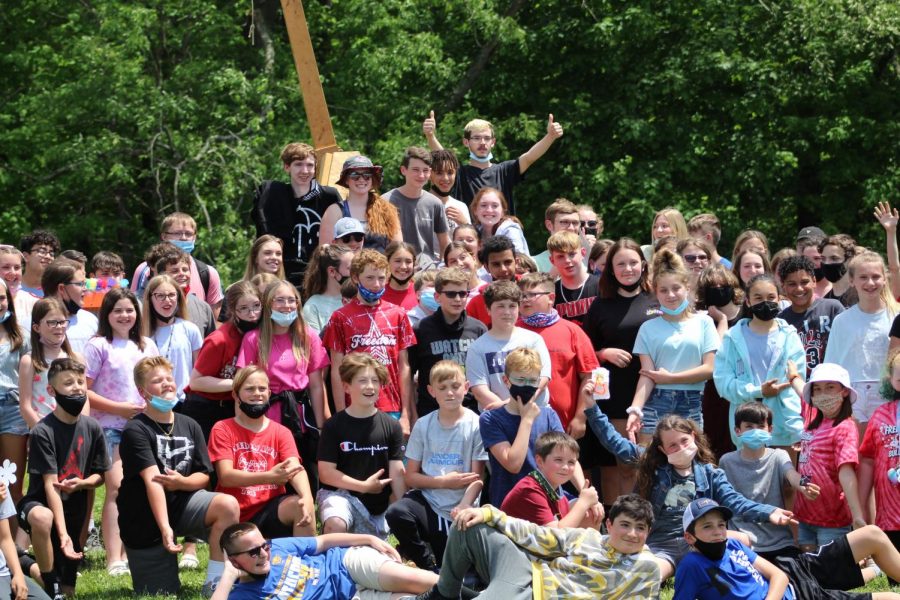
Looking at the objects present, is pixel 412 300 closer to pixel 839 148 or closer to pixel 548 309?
pixel 548 309

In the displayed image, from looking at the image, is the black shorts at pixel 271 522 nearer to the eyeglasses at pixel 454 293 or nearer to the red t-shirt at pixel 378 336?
the red t-shirt at pixel 378 336

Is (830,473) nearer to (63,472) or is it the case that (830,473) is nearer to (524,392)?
(524,392)

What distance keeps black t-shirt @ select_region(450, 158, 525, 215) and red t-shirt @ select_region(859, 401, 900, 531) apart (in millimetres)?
4607

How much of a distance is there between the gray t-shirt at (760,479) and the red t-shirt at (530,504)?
1245 mm

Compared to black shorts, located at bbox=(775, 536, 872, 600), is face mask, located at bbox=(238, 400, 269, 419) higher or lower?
higher

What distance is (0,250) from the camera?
10.5 m

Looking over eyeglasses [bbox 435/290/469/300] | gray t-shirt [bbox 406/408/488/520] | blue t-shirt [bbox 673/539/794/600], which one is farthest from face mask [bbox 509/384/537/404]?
blue t-shirt [bbox 673/539/794/600]

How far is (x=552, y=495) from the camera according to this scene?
7.98m

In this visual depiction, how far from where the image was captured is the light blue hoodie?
899 cm

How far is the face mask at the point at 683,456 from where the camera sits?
26.4 ft

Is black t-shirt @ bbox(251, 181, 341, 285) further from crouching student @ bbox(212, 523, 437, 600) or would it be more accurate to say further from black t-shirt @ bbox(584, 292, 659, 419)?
crouching student @ bbox(212, 523, 437, 600)

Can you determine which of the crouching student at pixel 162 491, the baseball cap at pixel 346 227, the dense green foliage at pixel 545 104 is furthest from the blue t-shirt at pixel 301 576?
the dense green foliage at pixel 545 104

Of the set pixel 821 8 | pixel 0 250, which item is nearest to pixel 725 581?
pixel 0 250

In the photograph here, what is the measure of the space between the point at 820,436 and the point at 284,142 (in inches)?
494
